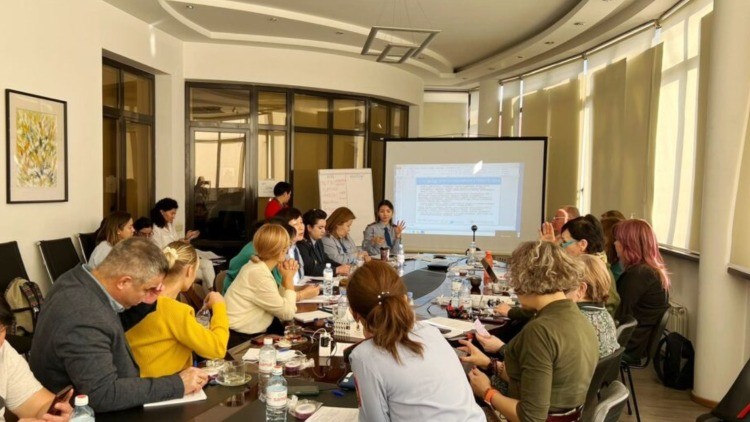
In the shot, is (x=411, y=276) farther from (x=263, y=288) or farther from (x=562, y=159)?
(x=562, y=159)

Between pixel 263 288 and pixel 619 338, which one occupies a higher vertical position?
pixel 263 288

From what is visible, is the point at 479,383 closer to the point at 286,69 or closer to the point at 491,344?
the point at 491,344

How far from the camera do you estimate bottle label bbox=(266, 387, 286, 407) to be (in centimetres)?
180

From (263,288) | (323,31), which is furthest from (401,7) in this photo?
(263,288)

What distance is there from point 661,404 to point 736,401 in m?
2.27

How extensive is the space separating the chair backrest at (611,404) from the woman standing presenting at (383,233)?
15.1ft

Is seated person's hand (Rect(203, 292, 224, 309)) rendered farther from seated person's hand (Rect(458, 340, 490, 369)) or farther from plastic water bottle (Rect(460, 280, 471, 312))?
plastic water bottle (Rect(460, 280, 471, 312))

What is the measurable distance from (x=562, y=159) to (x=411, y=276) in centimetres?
435

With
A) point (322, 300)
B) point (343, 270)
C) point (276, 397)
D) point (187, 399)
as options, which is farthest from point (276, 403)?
point (343, 270)

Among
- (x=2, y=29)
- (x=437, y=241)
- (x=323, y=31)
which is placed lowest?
(x=437, y=241)

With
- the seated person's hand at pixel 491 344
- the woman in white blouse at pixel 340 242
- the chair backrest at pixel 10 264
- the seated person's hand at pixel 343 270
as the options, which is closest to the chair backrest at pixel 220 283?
the seated person's hand at pixel 343 270

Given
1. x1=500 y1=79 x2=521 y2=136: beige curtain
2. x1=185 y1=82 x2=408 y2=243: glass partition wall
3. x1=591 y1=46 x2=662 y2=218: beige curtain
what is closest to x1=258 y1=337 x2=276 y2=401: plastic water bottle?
x1=591 y1=46 x2=662 y2=218: beige curtain

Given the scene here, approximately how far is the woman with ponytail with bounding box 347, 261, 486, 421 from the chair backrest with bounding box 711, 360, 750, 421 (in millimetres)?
1119

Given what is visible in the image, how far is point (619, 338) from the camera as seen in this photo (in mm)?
2959
